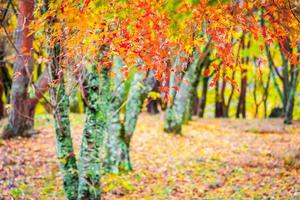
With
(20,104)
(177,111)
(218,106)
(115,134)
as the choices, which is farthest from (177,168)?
(218,106)

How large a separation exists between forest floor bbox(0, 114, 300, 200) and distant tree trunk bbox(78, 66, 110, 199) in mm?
1900

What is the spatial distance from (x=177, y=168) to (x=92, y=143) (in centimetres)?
534

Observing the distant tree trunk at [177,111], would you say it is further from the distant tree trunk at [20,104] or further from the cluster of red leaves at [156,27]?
the cluster of red leaves at [156,27]

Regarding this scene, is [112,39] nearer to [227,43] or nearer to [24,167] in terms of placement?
[227,43]

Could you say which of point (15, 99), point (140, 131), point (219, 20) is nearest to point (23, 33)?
point (15, 99)

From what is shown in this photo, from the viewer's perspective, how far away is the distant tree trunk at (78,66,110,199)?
324 inches

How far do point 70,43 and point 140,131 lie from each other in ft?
41.5

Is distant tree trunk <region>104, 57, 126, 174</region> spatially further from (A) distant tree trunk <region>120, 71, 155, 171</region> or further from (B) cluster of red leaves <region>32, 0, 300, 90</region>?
(B) cluster of red leaves <region>32, 0, 300, 90</region>

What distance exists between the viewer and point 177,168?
1323 centimetres

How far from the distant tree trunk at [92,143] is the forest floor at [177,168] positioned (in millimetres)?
1900

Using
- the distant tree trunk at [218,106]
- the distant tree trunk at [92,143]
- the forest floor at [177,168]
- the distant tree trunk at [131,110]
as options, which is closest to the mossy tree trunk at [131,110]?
the distant tree trunk at [131,110]

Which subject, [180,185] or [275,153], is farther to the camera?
[275,153]

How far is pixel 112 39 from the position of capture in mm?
6199

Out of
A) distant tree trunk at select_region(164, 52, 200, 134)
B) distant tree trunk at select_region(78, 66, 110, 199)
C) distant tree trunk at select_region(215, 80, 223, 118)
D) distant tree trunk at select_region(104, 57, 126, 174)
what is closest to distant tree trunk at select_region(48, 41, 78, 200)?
distant tree trunk at select_region(78, 66, 110, 199)
